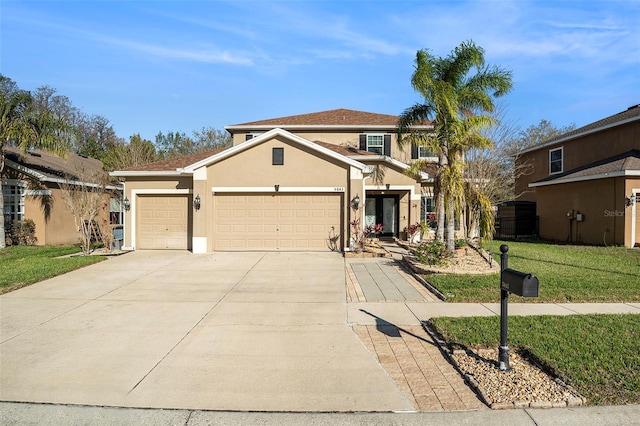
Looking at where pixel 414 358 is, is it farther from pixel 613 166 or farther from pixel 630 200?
pixel 613 166

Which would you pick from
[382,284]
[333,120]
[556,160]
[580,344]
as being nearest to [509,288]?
[580,344]

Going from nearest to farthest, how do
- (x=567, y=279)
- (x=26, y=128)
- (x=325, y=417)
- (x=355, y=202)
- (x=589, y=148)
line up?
(x=325, y=417) < (x=567, y=279) < (x=355, y=202) < (x=26, y=128) < (x=589, y=148)

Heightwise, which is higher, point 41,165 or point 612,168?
point 41,165

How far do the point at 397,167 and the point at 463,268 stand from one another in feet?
25.7

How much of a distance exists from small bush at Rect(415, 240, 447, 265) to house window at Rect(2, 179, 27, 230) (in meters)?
17.1

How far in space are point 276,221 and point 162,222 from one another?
189 inches

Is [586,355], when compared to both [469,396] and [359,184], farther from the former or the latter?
[359,184]

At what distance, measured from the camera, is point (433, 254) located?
10695 millimetres

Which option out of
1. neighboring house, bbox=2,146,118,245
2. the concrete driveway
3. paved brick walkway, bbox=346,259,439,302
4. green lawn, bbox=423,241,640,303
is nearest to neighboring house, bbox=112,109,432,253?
paved brick walkway, bbox=346,259,439,302

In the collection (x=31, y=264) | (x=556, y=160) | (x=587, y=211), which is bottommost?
(x=31, y=264)

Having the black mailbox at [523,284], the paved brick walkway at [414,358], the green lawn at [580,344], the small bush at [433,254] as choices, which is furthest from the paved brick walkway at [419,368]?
the small bush at [433,254]

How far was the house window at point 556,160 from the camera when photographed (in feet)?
72.8

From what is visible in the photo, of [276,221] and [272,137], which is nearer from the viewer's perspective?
[272,137]

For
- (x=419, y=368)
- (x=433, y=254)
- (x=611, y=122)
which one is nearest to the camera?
(x=419, y=368)
